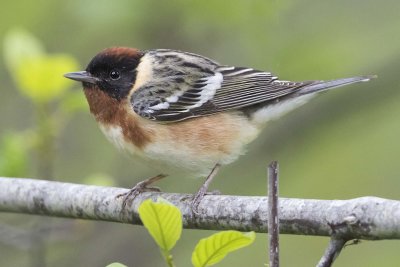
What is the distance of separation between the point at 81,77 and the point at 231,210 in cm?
217

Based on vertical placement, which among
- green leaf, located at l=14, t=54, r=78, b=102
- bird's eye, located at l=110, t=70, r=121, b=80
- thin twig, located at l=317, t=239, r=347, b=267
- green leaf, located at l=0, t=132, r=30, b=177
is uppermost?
bird's eye, located at l=110, t=70, r=121, b=80

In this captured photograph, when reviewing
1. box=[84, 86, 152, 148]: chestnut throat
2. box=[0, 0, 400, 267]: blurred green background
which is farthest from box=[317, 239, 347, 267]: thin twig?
box=[0, 0, 400, 267]: blurred green background

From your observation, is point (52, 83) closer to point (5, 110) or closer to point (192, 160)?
point (192, 160)

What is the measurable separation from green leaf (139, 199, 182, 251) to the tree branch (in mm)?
671

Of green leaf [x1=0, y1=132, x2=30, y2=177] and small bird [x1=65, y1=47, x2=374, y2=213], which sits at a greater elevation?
small bird [x1=65, y1=47, x2=374, y2=213]

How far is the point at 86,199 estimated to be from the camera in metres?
5.00

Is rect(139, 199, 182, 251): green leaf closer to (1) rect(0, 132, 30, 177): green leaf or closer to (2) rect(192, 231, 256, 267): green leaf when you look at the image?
(2) rect(192, 231, 256, 267): green leaf

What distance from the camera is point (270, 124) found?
7.24 meters

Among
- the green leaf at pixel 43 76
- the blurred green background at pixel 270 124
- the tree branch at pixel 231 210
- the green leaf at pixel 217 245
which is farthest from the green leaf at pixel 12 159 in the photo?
the green leaf at pixel 217 245

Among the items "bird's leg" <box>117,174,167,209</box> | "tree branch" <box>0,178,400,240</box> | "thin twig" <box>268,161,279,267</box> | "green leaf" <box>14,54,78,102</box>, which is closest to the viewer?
"thin twig" <box>268,161,279,267</box>

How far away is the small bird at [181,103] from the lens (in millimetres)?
5879

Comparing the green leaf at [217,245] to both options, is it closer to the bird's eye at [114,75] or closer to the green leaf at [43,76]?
the green leaf at [43,76]

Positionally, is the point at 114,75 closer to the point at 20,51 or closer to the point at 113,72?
the point at 113,72

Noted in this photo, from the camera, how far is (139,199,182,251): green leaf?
3258 millimetres
